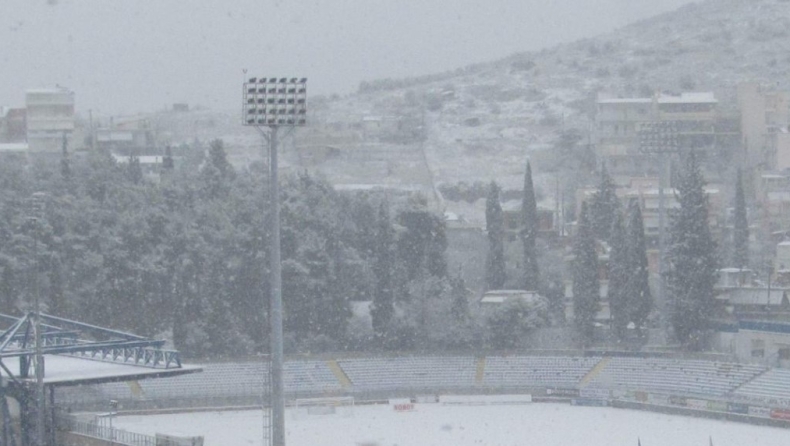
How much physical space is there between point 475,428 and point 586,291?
7.44m

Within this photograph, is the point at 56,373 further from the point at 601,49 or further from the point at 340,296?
the point at 601,49

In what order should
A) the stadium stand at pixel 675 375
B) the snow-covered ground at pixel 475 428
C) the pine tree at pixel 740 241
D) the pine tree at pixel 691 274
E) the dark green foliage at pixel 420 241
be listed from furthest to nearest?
the pine tree at pixel 740 241 < the dark green foliage at pixel 420 241 < the pine tree at pixel 691 274 < the stadium stand at pixel 675 375 < the snow-covered ground at pixel 475 428

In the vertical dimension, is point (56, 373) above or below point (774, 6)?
below

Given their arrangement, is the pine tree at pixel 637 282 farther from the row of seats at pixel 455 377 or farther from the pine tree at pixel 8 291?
the pine tree at pixel 8 291

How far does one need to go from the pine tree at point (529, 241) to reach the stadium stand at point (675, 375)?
19.4 feet

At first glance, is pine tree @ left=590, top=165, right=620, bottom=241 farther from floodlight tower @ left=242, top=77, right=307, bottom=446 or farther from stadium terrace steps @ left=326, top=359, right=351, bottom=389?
floodlight tower @ left=242, top=77, right=307, bottom=446

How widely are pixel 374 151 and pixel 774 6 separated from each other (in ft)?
152

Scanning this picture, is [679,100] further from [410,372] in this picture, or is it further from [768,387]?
[768,387]

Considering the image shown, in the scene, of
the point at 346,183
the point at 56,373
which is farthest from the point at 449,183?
the point at 56,373

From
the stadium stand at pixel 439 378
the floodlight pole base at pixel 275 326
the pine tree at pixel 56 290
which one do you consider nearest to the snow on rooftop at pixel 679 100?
the stadium stand at pixel 439 378

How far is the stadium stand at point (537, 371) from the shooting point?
27.2 m

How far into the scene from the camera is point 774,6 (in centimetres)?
9831

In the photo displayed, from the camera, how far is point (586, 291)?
97.7 ft

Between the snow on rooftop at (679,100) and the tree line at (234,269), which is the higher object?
the snow on rooftop at (679,100)
